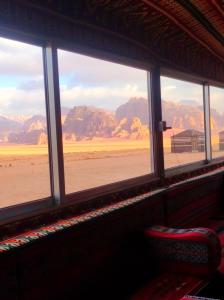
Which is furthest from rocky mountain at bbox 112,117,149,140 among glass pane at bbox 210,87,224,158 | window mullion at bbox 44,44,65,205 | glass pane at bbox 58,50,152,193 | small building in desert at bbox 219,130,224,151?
small building in desert at bbox 219,130,224,151

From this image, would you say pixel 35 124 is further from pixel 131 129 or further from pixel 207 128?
pixel 207 128

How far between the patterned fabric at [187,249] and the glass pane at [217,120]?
3.05 metres

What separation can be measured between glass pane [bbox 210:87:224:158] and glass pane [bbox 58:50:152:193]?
2.22m

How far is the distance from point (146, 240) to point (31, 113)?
140 centimetres

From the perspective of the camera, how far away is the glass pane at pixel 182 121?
13.6 ft

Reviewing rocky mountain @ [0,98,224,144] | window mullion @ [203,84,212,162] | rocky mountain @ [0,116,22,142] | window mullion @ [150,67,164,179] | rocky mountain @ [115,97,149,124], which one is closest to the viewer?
rocky mountain @ [0,116,22,142]

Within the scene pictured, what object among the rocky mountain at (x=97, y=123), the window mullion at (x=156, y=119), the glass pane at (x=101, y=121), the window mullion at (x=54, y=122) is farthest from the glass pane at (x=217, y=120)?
the window mullion at (x=54, y=122)

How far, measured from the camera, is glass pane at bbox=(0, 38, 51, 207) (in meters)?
2.34

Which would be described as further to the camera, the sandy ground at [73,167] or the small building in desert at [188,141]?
the small building in desert at [188,141]

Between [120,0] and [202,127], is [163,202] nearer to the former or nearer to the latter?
[120,0]

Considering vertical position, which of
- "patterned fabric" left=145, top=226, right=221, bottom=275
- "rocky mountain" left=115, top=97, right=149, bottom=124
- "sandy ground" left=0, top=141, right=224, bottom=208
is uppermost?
"rocky mountain" left=115, top=97, right=149, bottom=124

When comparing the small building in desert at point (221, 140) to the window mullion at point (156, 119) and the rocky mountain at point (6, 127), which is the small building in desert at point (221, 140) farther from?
the rocky mountain at point (6, 127)

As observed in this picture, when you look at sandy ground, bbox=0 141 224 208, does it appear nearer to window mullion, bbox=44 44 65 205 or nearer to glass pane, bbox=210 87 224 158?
window mullion, bbox=44 44 65 205

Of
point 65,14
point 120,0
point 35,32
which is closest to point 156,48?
point 120,0
